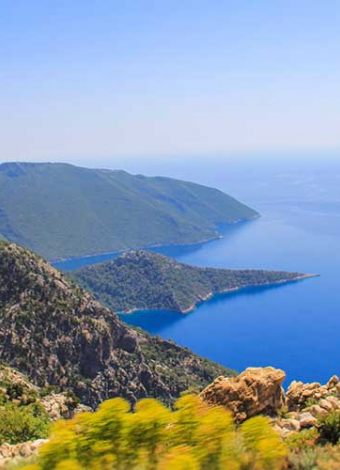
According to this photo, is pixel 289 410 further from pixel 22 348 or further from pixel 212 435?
pixel 22 348

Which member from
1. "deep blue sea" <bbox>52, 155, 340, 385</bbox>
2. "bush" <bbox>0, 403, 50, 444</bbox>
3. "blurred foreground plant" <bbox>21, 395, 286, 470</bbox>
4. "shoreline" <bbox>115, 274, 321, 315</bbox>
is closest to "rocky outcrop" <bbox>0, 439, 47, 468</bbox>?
"bush" <bbox>0, 403, 50, 444</bbox>

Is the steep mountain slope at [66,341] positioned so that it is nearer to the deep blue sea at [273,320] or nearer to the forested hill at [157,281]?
the deep blue sea at [273,320]

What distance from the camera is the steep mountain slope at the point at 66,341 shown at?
104 ft

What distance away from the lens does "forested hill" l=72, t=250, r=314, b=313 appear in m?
118

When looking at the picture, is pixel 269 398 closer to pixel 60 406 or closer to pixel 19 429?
pixel 19 429

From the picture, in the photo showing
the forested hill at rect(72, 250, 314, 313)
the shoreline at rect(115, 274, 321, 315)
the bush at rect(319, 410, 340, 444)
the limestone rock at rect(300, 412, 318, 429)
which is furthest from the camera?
the forested hill at rect(72, 250, 314, 313)

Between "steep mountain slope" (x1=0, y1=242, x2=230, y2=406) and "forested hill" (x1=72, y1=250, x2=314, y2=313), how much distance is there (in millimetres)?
77308

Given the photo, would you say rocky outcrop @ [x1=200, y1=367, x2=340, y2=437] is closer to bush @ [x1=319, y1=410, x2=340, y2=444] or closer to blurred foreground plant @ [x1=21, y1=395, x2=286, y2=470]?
bush @ [x1=319, y1=410, x2=340, y2=444]

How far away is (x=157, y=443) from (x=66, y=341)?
2807 centimetres

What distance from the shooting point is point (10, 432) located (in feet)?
41.9

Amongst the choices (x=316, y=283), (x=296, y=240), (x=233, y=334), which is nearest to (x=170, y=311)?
(x=233, y=334)

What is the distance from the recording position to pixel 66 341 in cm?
3388

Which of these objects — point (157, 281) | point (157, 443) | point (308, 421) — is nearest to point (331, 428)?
point (308, 421)

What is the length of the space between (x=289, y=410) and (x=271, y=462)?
5522 mm
